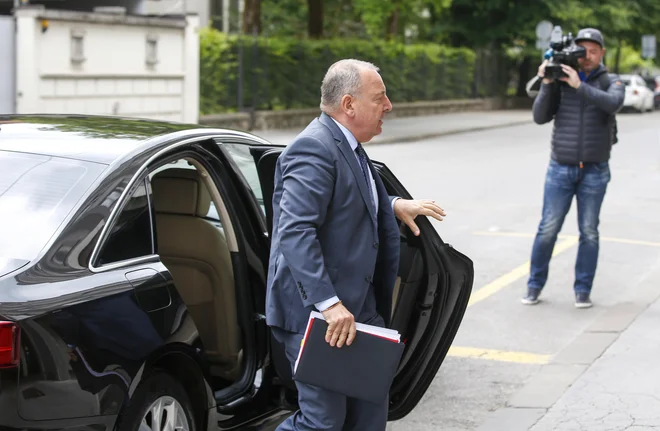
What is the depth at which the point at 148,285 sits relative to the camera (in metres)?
3.76

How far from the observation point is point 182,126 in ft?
15.2

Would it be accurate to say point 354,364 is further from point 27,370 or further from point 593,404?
point 593,404

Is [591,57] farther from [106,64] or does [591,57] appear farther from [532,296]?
[106,64]

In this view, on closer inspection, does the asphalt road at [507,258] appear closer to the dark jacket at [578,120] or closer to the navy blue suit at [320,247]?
the dark jacket at [578,120]

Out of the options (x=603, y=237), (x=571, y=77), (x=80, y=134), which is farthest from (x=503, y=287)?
(x=80, y=134)

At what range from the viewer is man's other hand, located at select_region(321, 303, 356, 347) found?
360 centimetres

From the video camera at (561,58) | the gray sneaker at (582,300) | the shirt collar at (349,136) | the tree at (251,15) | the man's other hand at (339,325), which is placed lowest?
the gray sneaker at (582,300)

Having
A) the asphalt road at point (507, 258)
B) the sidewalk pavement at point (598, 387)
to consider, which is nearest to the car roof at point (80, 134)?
the asphalt road at point (507, 258)

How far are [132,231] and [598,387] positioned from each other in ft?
9.63

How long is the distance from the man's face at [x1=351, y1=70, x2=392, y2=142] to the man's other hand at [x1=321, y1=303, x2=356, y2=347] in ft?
2.03

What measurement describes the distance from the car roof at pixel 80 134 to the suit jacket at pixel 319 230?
0.65 metres

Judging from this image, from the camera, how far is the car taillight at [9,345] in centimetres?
313

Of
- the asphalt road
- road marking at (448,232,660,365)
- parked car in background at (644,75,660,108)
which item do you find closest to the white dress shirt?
the asphalt road

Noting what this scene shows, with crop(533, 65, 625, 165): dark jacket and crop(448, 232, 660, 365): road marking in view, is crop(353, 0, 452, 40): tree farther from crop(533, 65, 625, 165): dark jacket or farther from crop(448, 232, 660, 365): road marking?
crop(533, 65, 625, 165): dark jacket
